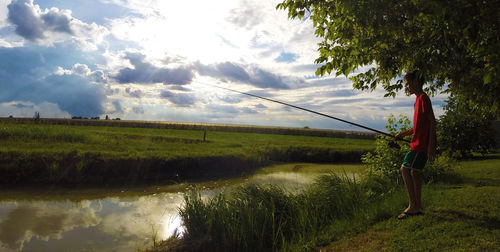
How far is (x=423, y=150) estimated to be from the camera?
4809 mm

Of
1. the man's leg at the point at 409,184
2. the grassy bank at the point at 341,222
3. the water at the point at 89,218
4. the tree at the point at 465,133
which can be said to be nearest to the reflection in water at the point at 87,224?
the water at the point at 89,218

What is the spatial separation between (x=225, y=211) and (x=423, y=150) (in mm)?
4043

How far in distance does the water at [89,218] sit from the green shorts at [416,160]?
4.19 m

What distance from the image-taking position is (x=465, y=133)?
18.0 meters

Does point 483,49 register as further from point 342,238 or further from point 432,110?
point 342,238

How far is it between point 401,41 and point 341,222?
4.45 metres

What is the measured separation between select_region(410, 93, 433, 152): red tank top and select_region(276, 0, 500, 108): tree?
51cm

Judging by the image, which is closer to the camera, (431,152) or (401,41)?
(431,152)

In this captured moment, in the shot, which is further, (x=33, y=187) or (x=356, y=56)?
(x=33, y=187)

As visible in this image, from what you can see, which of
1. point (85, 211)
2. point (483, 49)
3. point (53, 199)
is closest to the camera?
point (483, 49)

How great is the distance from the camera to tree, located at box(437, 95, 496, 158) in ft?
58.4

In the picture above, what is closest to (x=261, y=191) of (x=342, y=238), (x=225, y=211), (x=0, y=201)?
(x=225, y=211)

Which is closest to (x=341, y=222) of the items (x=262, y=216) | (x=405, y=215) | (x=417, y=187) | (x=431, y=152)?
(x=405, y=215)

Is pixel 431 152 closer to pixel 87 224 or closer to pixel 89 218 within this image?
pixel 87 224
